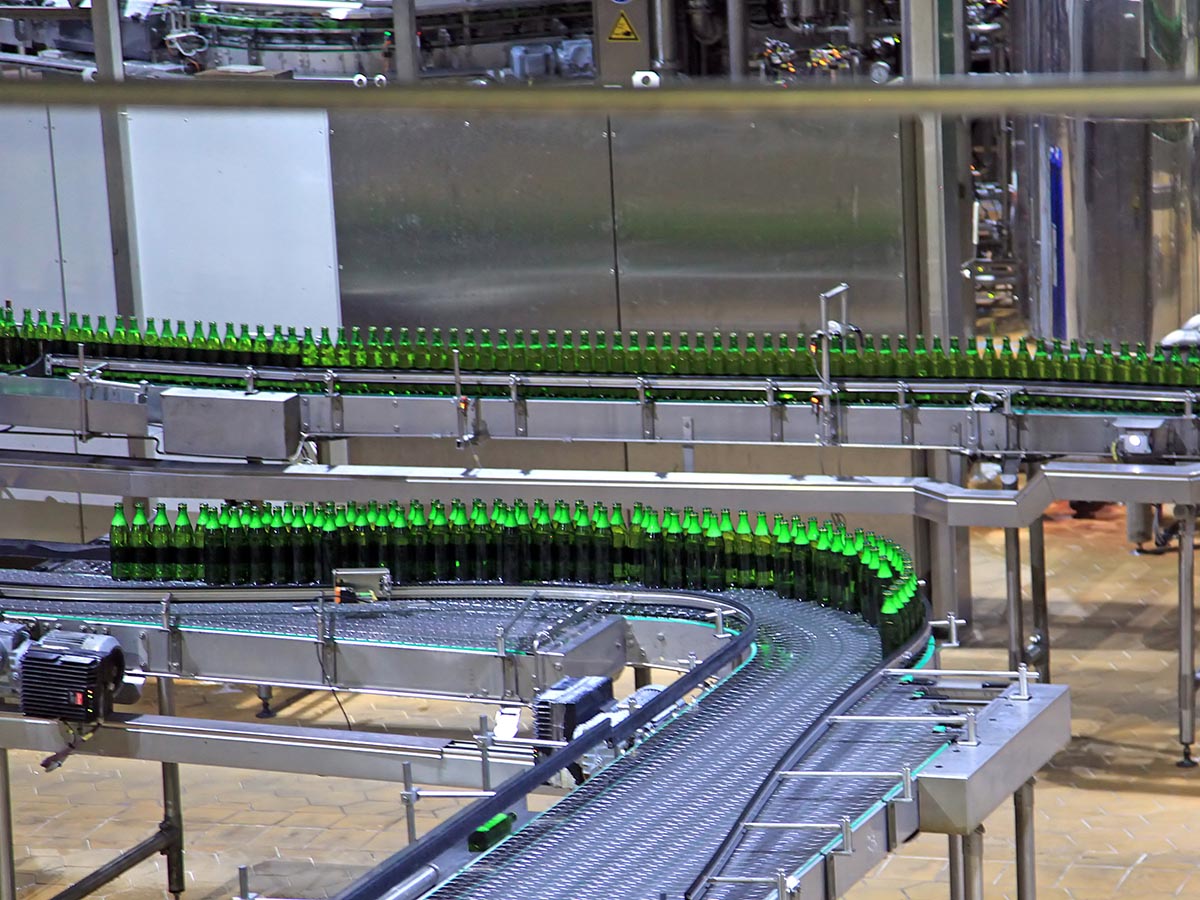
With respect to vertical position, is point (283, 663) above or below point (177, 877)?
above

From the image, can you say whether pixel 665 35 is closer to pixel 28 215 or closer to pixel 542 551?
pixel 28 215

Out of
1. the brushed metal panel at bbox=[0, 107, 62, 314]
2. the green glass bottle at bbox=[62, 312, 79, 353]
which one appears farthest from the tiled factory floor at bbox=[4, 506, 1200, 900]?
the brushed metal panel at bbox=[0, 107, 62, 314]

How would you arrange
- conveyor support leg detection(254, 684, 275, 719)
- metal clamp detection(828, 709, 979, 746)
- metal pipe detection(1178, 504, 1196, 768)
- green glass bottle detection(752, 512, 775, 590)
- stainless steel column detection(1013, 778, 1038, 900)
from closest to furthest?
metal clamp detection(828, 709, 979, 746), stainless steel column detection(1013, 778, 1038, 900), green glass bottle detection(752, 512, 775, 590), metal pipe detection(1178, 504, 1196, 768), conveyor support leg detection(254, 684, 275, 719)

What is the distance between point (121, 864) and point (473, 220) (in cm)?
336

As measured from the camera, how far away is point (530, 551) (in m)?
4.30

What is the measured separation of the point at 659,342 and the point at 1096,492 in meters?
2.35

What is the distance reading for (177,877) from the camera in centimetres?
501

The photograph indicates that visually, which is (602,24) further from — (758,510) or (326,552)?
(326,552)

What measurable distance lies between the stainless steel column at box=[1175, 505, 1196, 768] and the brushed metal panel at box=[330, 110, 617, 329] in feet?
8.64

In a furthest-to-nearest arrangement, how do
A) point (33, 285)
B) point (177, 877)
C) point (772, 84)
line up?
point (33, 285) < point (177, 877) < point (772, 84)

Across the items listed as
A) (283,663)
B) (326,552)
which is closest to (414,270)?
(326,552)

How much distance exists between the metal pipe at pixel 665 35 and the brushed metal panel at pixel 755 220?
0.21 m

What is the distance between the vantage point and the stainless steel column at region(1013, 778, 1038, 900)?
3.23m

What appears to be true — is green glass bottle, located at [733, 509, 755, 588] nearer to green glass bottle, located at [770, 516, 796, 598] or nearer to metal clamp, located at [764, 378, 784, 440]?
green glass bottle, located at [770, 516, 796, 598]
